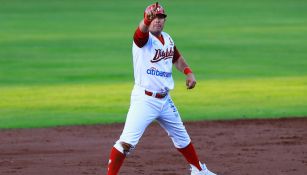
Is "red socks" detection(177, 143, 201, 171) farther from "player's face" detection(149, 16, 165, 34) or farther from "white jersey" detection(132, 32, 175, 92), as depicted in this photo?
"player's face" detection(149, 16, 165, 34)

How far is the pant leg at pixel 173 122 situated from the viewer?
8391mm

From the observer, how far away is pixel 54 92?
16.2m

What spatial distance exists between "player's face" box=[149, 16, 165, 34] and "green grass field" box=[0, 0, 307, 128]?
5078 millimetres

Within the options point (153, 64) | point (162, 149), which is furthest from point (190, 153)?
point (162, 149)

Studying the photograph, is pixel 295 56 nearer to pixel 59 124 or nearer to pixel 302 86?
pixel 302 86

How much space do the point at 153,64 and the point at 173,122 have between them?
66cm

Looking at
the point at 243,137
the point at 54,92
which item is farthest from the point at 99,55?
the point at 243,137

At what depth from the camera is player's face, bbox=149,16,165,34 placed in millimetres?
7911

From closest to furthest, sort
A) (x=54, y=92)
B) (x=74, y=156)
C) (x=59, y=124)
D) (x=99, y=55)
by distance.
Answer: (x=74, y=156) → (x=59, y=124) → (x=54, y=92) → (x=99, y=55)

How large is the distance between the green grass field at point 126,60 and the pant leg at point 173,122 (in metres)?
4.53

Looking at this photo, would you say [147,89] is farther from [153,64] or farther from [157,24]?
[157,24]

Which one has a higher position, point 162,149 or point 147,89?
point 147,89

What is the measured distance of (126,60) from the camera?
2150 centimetres

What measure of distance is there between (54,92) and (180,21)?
15.0 metres
